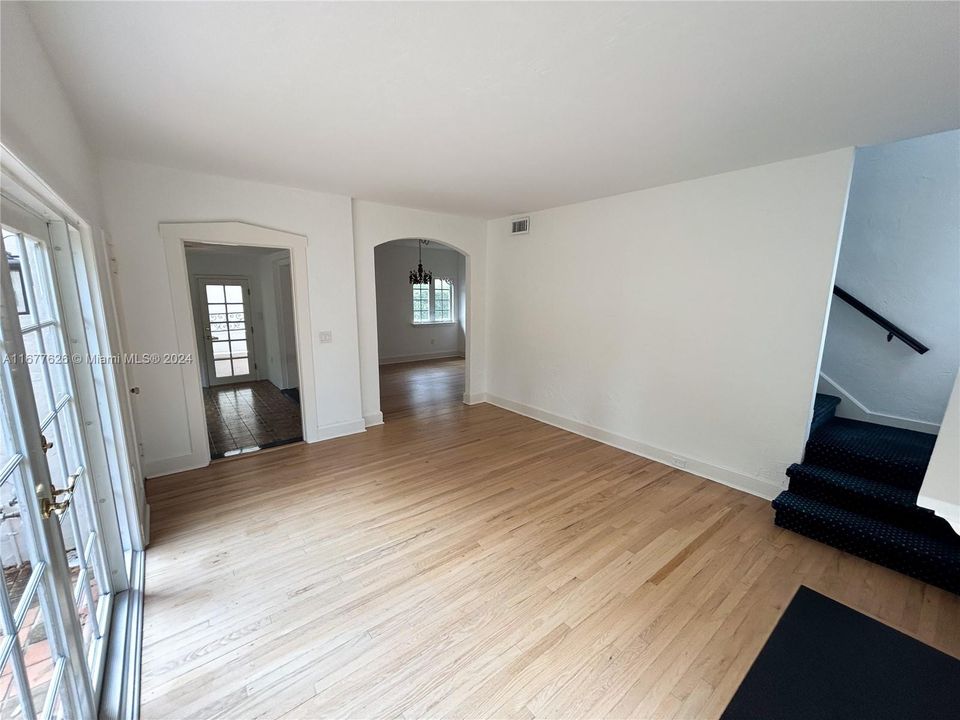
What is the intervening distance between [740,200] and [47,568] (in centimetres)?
426

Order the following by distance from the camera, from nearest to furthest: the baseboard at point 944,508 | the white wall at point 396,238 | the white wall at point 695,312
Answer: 1. the baseboard at point 944,508
2. the white wall at point 695,312
3. the white wall at point 396,238

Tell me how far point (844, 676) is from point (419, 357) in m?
8.95

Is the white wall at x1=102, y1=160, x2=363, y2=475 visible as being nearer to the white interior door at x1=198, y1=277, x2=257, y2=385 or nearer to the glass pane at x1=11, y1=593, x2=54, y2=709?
the glass pane at x1=11, y1=593, x2=54, y2=709

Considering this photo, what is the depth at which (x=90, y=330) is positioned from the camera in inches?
77.3

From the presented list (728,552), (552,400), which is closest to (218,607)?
(728,552)

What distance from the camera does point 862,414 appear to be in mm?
3379

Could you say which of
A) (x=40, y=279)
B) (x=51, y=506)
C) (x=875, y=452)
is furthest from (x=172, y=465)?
(x=875, y=452)

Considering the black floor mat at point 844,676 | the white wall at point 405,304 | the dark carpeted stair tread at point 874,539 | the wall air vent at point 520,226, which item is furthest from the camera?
the white wall at point 405,304

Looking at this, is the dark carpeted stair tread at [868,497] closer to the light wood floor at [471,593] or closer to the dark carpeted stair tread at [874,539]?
the dark carpeted stair tread at [874,539]

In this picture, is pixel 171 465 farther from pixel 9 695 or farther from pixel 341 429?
pixel 9 695

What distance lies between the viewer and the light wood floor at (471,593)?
5.15 feet

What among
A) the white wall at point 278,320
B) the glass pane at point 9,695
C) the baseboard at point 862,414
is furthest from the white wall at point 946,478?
the white wall at point 278,320

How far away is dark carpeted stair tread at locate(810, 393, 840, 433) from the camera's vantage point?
310cm

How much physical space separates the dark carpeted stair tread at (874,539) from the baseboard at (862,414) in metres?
1.24
